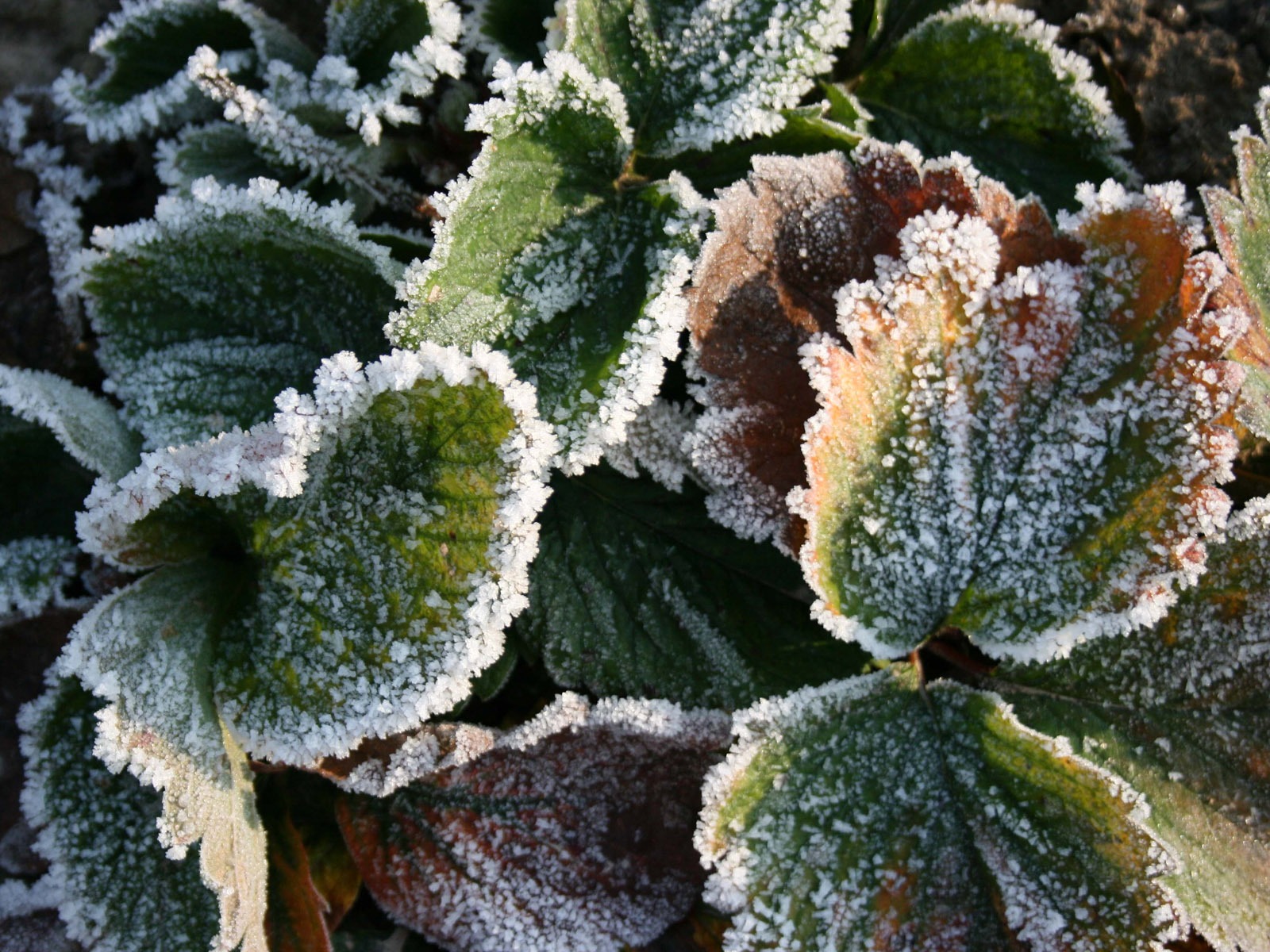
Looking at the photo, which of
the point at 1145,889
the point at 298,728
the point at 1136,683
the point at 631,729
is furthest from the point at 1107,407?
the point at 298,728

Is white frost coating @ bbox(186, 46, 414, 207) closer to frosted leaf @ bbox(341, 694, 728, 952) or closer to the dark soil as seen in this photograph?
frosted leaf @ bbox(341, 694, 728, 952)

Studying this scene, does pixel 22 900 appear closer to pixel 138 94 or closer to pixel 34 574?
pixel 34 574

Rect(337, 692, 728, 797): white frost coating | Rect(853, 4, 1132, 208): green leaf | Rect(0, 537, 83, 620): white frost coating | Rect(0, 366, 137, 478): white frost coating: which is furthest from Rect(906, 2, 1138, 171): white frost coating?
Rect(0, 537, 83, 620): white frost coating

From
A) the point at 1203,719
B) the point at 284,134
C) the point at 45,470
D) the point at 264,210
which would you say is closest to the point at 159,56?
the point at 284,134

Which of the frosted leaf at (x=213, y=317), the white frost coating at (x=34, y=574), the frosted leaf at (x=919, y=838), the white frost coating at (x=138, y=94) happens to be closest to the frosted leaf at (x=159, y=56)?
the white frost coating at (x=138, y=94)

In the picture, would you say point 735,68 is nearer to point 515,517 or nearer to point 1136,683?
point 515,517

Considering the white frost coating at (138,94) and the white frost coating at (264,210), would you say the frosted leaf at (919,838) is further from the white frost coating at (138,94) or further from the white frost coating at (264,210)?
the white frost coating at (138,94)
